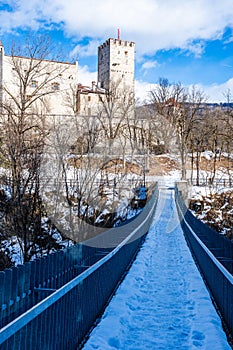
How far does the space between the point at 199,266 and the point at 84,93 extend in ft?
183

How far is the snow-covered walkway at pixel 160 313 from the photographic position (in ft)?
15.7

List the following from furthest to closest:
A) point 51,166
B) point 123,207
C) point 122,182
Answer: point 122,182
point 123,207
point 51,166

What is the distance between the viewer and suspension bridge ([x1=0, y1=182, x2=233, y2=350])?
11.7 feet

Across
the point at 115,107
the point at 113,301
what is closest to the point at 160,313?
the point at 113,301

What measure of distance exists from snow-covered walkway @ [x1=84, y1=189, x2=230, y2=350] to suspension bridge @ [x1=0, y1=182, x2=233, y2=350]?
1cm

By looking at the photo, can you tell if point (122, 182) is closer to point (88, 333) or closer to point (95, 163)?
point (95, 163)

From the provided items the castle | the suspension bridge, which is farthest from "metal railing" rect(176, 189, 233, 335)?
the castle

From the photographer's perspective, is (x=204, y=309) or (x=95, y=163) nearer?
(x=204, y=309)

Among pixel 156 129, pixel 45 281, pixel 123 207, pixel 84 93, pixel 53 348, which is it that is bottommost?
pixel 123 207

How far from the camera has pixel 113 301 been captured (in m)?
6.41

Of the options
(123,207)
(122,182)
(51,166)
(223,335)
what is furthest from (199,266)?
(122,182)

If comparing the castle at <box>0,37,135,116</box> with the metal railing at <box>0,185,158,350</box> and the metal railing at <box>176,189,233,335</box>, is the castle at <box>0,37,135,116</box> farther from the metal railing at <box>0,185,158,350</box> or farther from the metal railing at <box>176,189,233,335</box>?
the metal railing at <box>0,185,158,350</box>

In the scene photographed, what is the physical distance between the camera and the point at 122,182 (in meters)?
33.2

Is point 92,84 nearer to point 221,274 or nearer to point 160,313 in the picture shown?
point 160,313
